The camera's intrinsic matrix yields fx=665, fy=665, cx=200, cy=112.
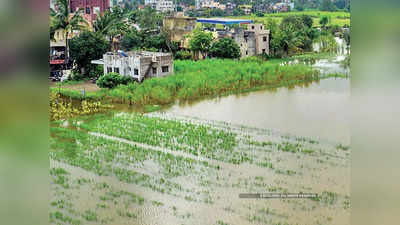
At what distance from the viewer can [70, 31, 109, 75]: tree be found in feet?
15.8

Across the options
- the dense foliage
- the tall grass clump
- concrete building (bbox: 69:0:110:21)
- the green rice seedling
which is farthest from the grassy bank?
the green rice seedling

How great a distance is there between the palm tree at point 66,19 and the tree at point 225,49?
3.20ft

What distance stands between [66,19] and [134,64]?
0.58 m

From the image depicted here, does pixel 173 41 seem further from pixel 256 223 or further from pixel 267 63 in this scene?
pixel 256 223

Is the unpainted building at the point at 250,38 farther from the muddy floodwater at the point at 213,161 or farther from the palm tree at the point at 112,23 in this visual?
the palm tree at the point at 112,23

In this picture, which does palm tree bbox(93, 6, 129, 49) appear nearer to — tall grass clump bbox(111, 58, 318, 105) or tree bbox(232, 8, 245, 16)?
tall grass clump bbox(111, 58, 318, 105)

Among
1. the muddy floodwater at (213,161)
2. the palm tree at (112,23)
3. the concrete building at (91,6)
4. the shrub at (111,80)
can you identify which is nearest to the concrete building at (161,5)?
the palm tree at (112,23)

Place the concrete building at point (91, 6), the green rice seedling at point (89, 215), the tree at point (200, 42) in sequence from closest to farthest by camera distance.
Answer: the green rice seedling at point (89, 215) → the concrete building at point (91, 6) → the tree at point (200, 42)

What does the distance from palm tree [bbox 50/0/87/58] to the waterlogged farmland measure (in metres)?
0.65

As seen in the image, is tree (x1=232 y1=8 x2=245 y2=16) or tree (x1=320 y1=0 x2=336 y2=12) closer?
tree (x1=320 y1=0 x2=336 y2=12)

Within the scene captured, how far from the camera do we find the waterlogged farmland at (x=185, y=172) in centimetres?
451

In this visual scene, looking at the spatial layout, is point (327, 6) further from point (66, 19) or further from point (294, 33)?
point (66, 19)

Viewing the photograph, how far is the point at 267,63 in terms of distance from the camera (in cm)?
495
